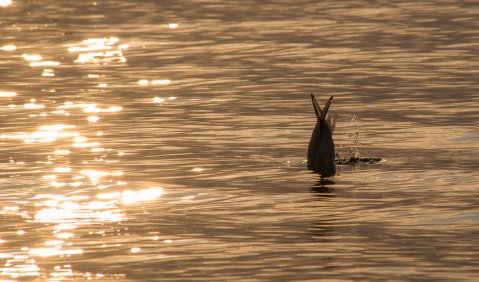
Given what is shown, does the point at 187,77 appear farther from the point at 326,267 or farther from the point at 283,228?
the point at 326,267

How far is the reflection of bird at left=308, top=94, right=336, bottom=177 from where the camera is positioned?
1986cm

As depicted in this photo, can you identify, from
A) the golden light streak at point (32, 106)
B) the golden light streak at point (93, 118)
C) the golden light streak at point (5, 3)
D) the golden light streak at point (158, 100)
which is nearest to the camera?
the golden light streak at point (93, 118)

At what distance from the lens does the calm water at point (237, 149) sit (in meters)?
15.2

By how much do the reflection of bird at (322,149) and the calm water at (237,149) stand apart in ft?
0.60

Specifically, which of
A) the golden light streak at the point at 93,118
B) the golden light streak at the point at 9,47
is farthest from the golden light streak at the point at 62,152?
the golden light streak at the point at 9,47

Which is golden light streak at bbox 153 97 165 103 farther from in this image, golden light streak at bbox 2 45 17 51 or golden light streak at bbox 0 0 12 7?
golden light streak at bbox 0 0 12 7

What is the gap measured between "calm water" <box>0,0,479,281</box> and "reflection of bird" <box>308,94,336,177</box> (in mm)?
184

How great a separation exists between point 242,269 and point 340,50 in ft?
62.3

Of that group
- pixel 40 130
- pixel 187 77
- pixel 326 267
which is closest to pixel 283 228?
pixel 326 267

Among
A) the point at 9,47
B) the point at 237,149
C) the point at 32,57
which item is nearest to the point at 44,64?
the point at 32,57

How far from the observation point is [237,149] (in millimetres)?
21578

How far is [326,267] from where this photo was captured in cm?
1455

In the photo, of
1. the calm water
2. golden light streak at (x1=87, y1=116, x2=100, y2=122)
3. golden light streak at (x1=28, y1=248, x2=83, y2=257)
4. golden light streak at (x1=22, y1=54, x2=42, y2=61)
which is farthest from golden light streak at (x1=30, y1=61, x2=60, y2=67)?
golden light streak at (x1=28, y1=248, x2=83, y2=257)

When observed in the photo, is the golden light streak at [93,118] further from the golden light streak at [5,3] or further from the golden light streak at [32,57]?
the golden light streak at [5,3]
